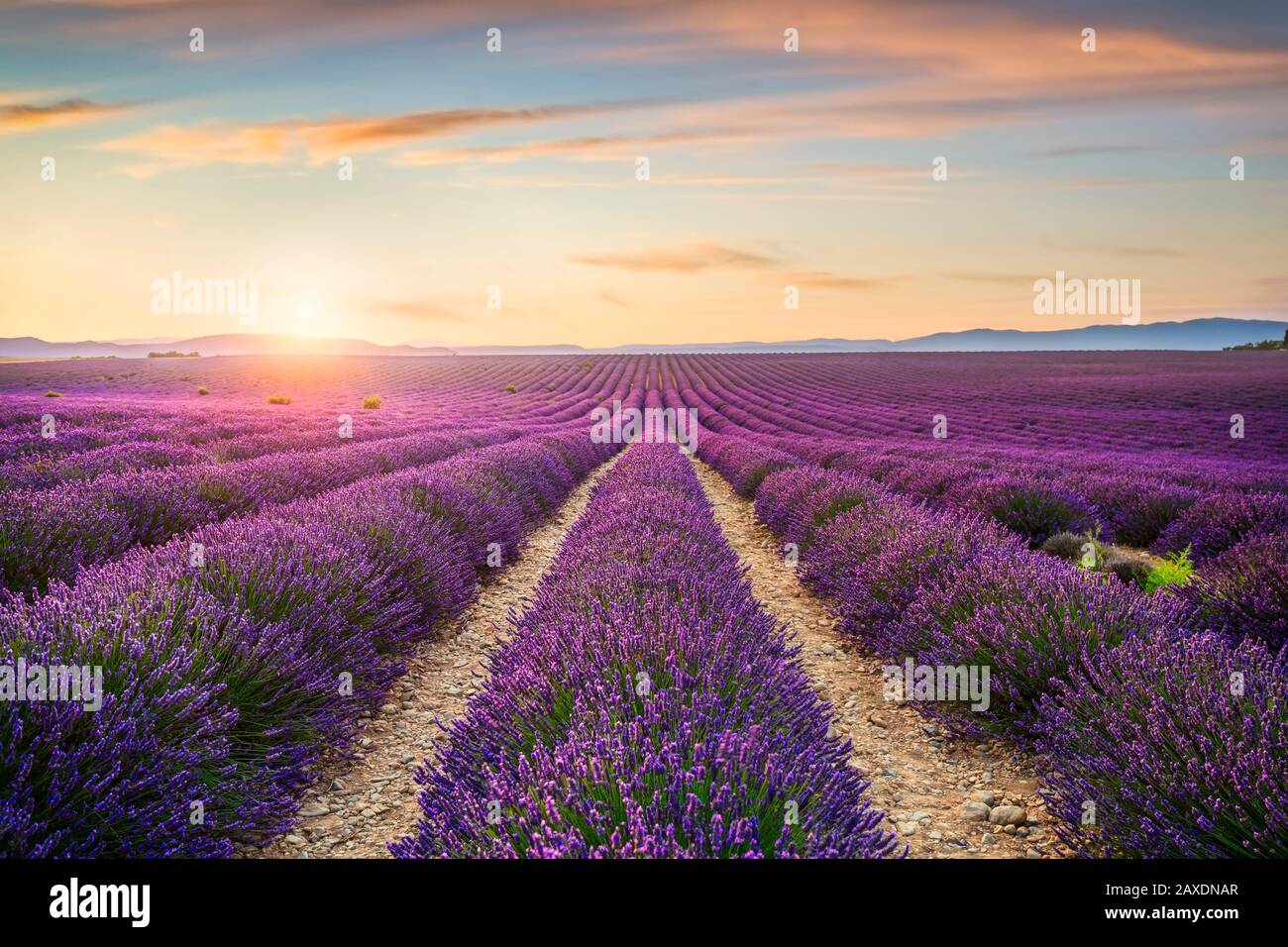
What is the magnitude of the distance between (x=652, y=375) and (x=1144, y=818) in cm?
5142

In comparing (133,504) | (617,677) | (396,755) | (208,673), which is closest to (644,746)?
(617,677)

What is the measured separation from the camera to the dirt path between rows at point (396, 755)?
2402 mm

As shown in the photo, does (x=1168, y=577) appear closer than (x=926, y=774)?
No

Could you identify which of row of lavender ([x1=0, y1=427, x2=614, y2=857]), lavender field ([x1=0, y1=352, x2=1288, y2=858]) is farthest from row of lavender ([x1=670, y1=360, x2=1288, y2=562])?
row of lavender ([x1=0, y1=427, x2=614, y2=857])

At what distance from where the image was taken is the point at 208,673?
7.75 feet

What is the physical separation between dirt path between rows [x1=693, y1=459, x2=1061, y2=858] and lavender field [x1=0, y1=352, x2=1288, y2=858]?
0.02 m

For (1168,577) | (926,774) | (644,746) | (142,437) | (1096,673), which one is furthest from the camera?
(142,437)

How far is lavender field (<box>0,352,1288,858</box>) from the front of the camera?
172 cm

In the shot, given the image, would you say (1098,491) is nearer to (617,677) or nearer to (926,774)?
(926,774)

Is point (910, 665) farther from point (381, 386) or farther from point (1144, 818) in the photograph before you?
point (381, 386)

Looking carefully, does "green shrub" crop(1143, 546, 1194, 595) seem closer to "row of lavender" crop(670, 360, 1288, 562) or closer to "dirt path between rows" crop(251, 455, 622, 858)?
"row of lavender" crop(670, 360, 1288, 562)

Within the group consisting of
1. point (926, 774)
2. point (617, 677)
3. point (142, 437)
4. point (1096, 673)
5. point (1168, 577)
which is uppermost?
point (142, 437)

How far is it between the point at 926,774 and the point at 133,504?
5932mm
